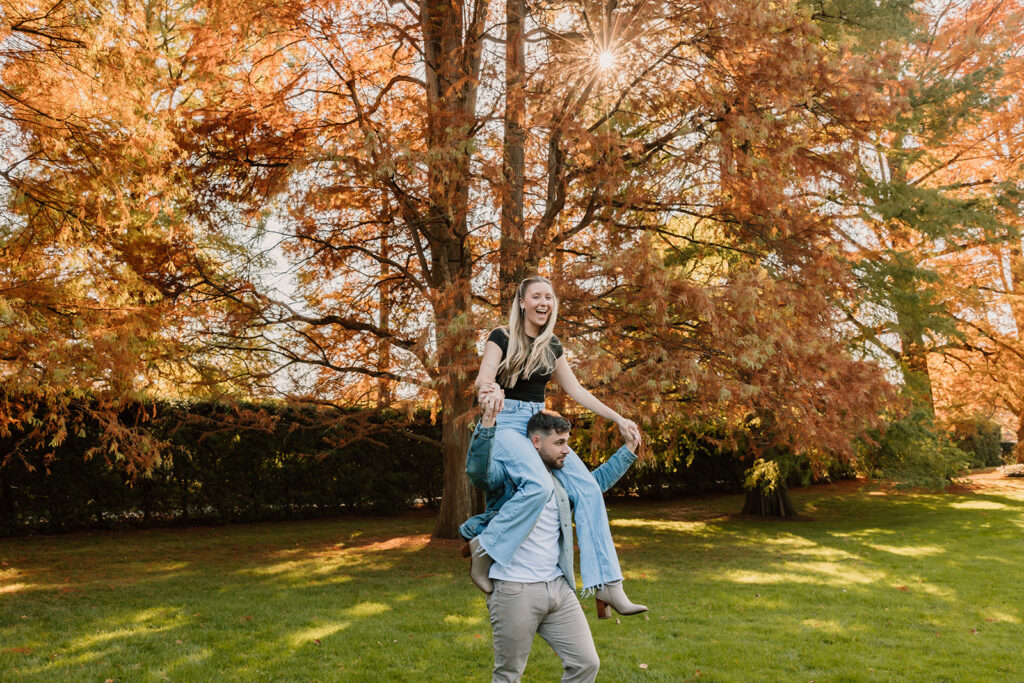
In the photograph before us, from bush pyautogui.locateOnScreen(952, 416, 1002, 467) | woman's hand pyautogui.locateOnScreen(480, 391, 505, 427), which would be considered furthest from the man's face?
bush pyautogui.locateOnScreen(952, 416, 1002, 467)

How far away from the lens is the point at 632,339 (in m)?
8.92

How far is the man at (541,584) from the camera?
9.47 ft

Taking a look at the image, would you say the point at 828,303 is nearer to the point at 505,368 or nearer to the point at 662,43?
the point at 662,43

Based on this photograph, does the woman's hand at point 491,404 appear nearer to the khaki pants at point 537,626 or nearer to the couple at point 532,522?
the couple at point 532,522

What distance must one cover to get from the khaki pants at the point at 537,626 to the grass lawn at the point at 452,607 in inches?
95.4

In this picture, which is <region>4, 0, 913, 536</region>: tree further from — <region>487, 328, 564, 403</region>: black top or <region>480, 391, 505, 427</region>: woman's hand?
<region>480, 391, 505, 427</region>: woman's hand

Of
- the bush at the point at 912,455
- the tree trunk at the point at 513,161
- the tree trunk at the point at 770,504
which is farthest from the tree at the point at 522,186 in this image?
the tree trunk at the point at 770,504

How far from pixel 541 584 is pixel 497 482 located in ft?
1.43

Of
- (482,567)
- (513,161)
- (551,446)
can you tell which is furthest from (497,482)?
(513,161)

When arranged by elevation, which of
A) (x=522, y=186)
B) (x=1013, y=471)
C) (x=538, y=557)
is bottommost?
(x=1013, y=471)

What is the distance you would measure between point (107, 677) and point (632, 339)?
19.6 feet

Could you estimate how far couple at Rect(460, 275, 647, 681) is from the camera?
2.85m

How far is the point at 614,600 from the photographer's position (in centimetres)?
292

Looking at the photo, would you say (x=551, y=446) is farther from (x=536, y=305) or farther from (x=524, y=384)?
(x=536, y=305)
